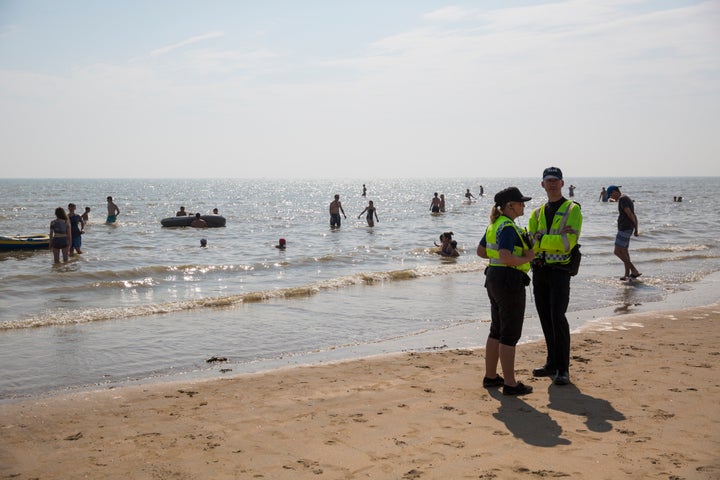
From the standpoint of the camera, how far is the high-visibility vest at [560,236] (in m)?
5.69

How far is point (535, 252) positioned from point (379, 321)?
4.59 meters

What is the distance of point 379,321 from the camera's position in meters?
10.1

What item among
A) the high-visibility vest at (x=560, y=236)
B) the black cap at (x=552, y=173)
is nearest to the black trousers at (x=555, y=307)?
the high-visibility vest at (x=560, y=236)

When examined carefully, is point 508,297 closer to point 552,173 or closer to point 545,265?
point 545,265

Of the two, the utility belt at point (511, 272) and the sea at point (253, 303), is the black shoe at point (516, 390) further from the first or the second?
the sea at point (253, 303)

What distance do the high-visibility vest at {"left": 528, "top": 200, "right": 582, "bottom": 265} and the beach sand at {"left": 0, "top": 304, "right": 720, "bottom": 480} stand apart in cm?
119

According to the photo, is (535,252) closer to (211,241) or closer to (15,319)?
(15,319)

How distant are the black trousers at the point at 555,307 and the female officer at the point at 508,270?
0.48m

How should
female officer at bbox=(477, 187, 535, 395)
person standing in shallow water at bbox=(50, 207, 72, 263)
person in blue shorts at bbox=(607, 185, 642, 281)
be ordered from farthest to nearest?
person standing in shallow water at bbox=(50, 207, 72, 263) < person in blue shorts at bbox=(607, 185, 642, 281) < female officer at bbox=(477, 187, 535, 395)

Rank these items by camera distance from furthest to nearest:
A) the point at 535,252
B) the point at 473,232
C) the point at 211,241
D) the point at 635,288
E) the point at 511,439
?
the point at 473,232 < the point at 211,241 < the point at 635,288 < the point at 535,252 < the point at 511,439

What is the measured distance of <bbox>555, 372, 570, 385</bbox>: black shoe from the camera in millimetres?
5906

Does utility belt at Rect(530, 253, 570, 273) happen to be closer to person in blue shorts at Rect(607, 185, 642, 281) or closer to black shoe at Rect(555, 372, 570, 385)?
black shoe at Rect(555, 372, 570, 385)

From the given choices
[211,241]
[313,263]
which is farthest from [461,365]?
[211,241]

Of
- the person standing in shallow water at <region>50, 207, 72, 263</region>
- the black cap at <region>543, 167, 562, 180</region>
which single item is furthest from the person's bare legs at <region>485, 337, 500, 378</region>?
the person standing in shallow water at <region>50, 207, 72, 263</region>
